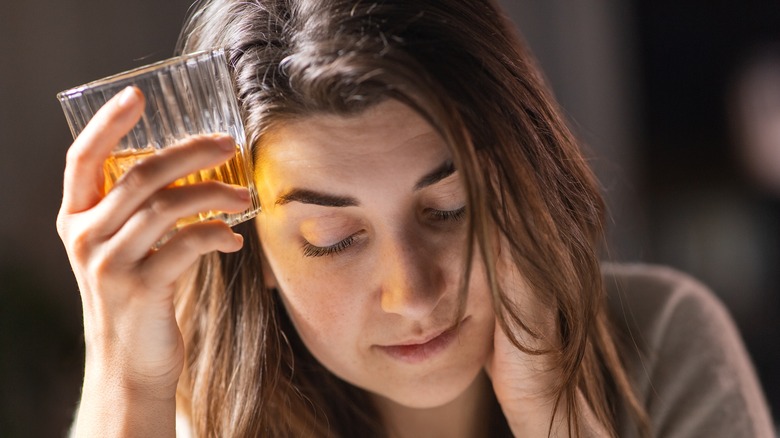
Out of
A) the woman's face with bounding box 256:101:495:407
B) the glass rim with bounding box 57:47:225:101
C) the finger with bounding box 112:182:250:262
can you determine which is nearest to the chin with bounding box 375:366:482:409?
the woman's face with bounding box 256:101:495:407

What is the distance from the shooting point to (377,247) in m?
0.93

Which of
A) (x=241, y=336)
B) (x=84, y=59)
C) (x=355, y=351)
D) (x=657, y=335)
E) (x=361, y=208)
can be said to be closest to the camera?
(x=361, y=208)

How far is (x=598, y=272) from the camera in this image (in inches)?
40.2

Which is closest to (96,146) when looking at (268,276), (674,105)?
(268,276)

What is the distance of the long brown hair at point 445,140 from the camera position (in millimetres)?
855

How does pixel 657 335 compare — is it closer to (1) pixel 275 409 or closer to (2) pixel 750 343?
(1) pixel 275 409

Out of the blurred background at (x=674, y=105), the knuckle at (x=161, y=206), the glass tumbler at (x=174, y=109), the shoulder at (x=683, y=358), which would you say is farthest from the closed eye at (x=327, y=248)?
the blurred background at (x=674, y=105)

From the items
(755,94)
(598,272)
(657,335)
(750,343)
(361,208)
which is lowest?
(750,343)

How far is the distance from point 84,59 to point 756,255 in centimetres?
225

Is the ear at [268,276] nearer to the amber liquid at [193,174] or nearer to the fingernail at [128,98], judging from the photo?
the amber liquid at [193,174]

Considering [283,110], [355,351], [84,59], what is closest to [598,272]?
[355,351]

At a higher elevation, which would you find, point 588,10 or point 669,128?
point 588,10

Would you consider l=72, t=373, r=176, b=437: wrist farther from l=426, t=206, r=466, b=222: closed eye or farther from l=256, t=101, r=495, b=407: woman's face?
l=426, t=206, r=466, b=222: closed eye

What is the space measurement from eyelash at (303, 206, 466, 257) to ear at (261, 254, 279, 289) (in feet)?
0.50
